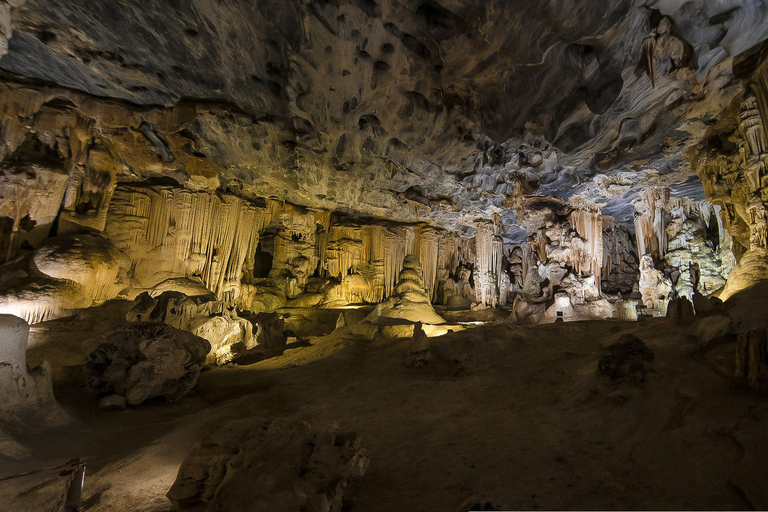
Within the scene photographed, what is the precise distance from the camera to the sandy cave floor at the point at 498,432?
2.89m

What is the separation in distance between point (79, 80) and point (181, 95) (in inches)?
102

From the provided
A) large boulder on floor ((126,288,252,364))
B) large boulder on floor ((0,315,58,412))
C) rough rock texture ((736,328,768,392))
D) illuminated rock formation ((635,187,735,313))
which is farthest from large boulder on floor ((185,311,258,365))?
illuminated rock formation ((635,187,735,313))

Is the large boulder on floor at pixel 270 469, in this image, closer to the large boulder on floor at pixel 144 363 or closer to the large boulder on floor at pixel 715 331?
the large boulder on floor at pixel 144 363

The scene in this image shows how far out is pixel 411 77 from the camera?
8789 millimetres

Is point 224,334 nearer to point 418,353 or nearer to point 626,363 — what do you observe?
point 418,353

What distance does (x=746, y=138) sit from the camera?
8.51 m

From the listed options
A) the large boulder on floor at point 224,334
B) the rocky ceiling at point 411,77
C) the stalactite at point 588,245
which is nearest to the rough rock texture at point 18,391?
the rocky ceiling at point 411,77

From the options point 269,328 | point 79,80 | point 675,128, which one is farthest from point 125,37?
point 675,128

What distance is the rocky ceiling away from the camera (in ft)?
23.5

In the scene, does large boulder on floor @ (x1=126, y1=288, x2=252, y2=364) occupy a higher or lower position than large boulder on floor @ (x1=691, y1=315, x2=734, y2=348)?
lower

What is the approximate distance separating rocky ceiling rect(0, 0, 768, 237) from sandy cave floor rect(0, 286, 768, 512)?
565cm

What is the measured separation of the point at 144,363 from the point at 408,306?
8.28 m

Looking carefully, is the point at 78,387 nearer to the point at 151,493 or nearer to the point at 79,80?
the point at 151,493

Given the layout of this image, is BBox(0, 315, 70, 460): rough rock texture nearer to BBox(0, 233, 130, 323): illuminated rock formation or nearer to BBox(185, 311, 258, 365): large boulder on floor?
BBox(0, 233, 130, 323): illuminated rock formation
